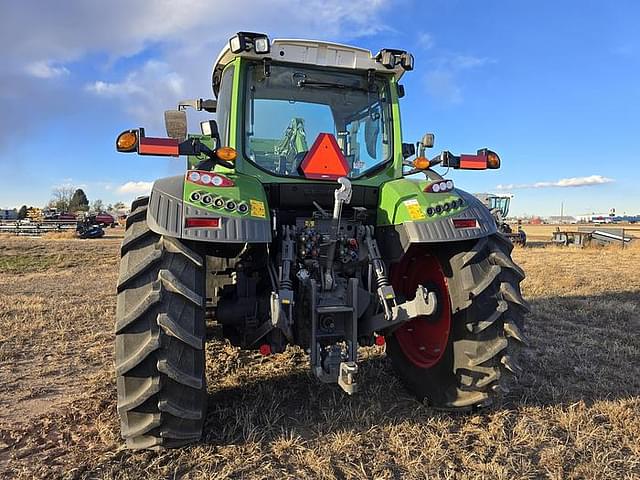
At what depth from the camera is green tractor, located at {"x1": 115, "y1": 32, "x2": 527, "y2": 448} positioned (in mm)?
2836

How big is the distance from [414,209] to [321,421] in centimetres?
157

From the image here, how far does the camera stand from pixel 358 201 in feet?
12.6

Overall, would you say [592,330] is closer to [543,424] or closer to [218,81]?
[543,424]

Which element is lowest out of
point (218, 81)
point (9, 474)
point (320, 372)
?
point (9, 474)

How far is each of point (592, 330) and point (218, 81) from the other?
5081mm

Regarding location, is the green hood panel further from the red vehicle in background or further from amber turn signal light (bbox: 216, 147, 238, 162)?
the red vehicle in background

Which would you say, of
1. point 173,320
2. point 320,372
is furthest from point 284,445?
point 173,320

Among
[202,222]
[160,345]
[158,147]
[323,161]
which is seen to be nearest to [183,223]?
[202,222]

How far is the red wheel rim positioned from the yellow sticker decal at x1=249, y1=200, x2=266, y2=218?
122 cm

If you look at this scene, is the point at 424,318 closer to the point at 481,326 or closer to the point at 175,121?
the point at 481,326

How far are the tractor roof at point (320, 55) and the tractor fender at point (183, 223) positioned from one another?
1317 mm

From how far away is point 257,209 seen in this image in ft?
10.2

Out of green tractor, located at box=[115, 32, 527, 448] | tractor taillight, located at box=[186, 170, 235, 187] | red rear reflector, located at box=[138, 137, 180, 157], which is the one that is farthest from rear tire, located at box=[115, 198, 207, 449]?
red rear reflector, located at box=[138, 137, 180, 157]

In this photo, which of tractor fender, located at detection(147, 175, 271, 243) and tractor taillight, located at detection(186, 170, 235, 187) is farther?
tractor taillight, located at detection(186, 170, 235, 187)
